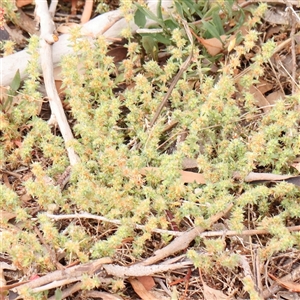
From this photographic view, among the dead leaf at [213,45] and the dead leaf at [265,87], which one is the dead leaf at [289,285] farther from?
the dead leaf at [213,45]

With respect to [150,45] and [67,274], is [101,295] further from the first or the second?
[150,45]

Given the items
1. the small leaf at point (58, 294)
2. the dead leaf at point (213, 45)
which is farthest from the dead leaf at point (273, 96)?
the small leaf at point (58, 294)

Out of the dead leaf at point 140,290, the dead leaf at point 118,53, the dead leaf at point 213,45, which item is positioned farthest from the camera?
the dead leaf at point 118,53

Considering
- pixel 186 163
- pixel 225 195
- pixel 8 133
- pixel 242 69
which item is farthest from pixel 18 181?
pixel 242 69

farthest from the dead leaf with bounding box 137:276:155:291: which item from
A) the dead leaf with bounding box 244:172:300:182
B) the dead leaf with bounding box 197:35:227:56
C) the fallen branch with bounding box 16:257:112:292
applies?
the dead leaf with bounding box 197:35:227:56

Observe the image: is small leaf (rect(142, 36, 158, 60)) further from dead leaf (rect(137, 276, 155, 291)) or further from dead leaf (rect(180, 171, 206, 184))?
dead leaf (rect(137, 276, 155, 291))

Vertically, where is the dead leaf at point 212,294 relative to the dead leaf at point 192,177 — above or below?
below
